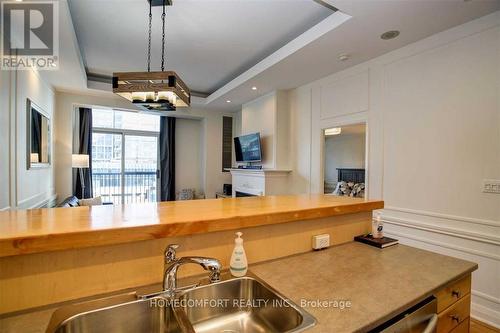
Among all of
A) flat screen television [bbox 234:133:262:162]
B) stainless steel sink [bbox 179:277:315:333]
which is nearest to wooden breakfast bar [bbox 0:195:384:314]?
stainless steel sink [bbox 179:277:315:333]

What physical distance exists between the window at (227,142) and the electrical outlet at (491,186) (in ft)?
15.8

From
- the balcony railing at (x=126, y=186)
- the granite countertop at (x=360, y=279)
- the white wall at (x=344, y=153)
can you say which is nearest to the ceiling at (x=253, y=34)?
the granite countertop at (x=360, y=279)

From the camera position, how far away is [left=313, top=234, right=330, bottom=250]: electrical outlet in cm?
135

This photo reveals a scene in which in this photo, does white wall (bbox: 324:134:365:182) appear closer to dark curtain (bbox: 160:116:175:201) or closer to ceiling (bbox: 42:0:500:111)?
ceiling (bbox: 42:0:500:111)

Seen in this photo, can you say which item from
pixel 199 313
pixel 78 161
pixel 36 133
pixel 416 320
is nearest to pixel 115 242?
pixel 199 313

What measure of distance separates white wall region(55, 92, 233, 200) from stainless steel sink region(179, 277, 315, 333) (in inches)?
197

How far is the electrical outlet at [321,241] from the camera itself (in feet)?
4.42

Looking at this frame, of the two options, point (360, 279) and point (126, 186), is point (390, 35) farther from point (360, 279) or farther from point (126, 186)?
point (126, 186)

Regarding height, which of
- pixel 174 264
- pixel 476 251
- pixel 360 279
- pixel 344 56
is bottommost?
pixel 476 251

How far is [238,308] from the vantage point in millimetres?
993

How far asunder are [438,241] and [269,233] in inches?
86.0

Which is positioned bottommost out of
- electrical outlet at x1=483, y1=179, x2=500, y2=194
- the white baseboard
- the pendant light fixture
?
the white baseboard

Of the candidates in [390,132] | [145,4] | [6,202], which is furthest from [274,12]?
[6,202]

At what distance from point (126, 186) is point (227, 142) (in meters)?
2.56
